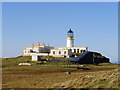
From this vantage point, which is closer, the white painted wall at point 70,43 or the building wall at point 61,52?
the building wall at point 61,52

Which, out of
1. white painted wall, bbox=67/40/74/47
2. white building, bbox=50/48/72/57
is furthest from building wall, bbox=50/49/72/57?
white painted wall, bbox=67/40/74/47

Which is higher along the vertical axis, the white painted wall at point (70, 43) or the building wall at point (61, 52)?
the white painted wall at point (70, 43)

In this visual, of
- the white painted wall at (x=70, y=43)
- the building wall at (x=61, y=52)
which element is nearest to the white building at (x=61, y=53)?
the building wall at (x=61, y=52)

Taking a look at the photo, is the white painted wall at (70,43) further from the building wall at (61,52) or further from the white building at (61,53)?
the building wall at (61,52)

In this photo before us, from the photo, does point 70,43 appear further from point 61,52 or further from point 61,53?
point 61,53

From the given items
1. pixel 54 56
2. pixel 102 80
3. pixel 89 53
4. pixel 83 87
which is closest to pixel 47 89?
pixel 83 87

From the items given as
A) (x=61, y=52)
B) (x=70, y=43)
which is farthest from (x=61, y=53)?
(x=70, y=43)

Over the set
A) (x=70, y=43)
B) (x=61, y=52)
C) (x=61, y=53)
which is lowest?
(x=61, y=53)

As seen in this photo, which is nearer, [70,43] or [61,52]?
[61,52]

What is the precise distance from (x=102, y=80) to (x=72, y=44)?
61196mm

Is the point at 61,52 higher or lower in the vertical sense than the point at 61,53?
higher

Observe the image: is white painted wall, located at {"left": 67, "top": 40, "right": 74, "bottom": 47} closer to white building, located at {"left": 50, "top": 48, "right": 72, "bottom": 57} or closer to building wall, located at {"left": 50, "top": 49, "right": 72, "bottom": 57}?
white building, located at {"left": 50, "top": 48, "right": 72, "bottom": 57}

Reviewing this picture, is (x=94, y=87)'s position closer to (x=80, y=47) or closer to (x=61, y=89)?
(x=61, y=89)

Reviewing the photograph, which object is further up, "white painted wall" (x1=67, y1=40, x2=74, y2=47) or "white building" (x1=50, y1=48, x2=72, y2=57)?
"white painted wall" (x1=67, y1=40, x2=74, y2=47)
